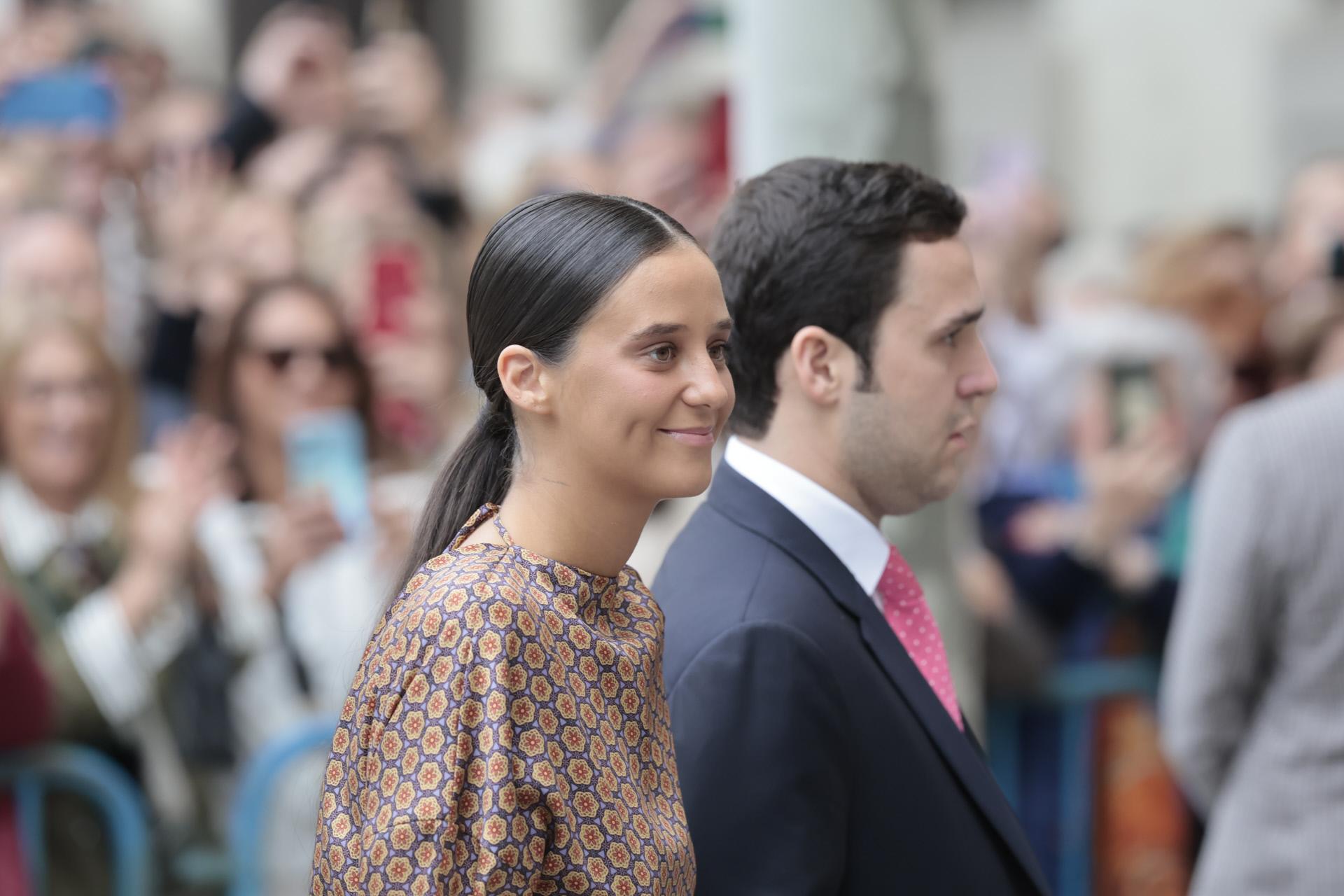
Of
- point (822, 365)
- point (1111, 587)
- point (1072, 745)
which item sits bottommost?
point (1072, 745)

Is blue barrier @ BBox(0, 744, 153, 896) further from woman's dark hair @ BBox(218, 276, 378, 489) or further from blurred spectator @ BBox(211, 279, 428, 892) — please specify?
woman's dark hair @ BBox(218, 276, 378, 489)

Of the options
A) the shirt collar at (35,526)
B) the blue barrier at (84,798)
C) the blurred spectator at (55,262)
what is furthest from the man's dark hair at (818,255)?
the blurred spectator at (55,262)

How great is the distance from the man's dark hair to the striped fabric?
1.63 m

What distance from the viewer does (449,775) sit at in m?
1.50

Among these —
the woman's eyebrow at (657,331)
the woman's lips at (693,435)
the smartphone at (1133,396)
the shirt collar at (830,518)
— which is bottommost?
the smartphone at (1133,396)

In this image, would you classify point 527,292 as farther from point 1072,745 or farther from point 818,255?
point 1072,745

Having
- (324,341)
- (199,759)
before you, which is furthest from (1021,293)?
(199,759)

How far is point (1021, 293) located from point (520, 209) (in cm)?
567

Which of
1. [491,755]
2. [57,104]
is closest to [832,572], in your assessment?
[491,755]

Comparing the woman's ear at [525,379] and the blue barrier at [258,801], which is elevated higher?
the woman's ear at [525,379]

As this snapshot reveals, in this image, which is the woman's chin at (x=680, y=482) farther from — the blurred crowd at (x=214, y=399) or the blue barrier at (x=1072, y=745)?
the blue barrier at (x=1072, y=745)

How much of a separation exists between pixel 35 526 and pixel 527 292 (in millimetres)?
3105

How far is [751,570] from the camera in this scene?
2.22 metres

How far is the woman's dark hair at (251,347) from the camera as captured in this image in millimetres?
4914
